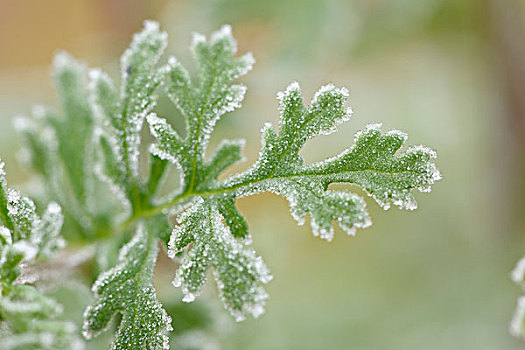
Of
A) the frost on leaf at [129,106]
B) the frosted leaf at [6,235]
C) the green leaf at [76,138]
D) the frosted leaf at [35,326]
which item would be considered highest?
the green leaf at [76,138]

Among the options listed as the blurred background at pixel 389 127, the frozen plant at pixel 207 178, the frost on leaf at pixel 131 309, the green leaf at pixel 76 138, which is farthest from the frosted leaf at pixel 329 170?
the blurred background at pixel 389 127

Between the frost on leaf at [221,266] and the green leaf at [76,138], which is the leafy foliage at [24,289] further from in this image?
the green leaf at [76,138]

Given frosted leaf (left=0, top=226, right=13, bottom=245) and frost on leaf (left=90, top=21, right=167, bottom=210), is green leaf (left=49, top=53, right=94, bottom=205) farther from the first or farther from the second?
frosted leaf (left=0, top=226, right=13, bottom=245)

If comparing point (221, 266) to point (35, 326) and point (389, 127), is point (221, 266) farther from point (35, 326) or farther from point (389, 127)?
point (389, 127)

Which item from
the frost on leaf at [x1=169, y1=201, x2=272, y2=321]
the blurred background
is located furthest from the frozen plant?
the blurred background

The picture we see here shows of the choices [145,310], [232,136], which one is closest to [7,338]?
[145,310]

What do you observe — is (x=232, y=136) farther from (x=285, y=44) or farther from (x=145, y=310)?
(x=145, y=310)
